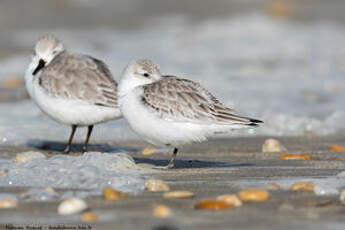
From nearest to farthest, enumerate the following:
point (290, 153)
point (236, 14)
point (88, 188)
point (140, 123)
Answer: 1. point (88, 188)
2. point (140, 123)
3. point (290, 153)
4. point (236, 14)

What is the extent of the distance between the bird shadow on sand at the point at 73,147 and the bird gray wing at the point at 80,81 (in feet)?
1.87

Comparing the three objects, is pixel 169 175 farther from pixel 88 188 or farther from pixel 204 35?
pixel 204 35

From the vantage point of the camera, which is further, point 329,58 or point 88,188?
point 329,58

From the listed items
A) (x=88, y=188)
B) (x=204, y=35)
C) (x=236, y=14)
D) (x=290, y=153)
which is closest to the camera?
(x=88, y=188)

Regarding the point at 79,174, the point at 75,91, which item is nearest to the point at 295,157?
the point at 79,174

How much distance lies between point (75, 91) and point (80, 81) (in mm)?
107

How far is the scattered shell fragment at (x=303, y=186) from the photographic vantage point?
4.34 m

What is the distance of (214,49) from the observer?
13773 millimetres

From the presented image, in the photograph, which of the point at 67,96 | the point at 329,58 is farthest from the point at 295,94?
the point at 67,96

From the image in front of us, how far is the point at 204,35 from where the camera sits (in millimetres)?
15008

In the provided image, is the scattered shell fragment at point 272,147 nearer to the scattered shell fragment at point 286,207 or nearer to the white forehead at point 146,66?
the white forehead at point 146,66

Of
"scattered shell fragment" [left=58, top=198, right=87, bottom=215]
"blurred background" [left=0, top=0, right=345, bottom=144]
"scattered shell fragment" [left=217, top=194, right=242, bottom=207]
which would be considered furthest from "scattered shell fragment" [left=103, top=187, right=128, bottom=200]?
"blurred background" [left=0, top=0, right=345, bottom=144]

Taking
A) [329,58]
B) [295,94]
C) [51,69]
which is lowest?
[51,69]

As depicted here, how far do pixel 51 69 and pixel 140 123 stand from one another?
66.1 inches
